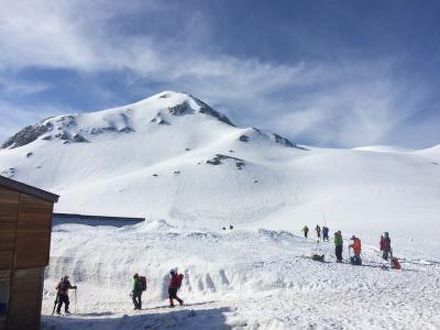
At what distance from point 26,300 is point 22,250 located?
2.00 meters

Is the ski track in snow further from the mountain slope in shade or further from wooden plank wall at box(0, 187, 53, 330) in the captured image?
the mountain slope in shade

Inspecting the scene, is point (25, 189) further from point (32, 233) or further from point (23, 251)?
point (23, 251)

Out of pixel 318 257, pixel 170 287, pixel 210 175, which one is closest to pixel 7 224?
pixel 170 287

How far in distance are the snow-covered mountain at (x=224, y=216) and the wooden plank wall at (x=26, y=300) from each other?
1.29m

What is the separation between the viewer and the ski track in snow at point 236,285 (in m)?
17.8

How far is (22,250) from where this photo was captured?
18.8 m

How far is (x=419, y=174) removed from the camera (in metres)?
114

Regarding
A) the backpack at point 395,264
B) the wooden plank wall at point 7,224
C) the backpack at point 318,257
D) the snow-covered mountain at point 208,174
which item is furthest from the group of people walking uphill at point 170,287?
the snow-covered mountain at point 208,174

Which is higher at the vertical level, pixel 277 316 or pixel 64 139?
pixel 64 139

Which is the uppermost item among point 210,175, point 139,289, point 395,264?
point 210,175

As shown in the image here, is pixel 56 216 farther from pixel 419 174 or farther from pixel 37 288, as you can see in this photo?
pixel 419 174

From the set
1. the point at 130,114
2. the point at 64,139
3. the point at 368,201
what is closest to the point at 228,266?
the point at 368,201

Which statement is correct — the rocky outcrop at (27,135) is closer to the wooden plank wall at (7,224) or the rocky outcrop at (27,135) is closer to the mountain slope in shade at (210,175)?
the mountain slope in shade at (210,175)

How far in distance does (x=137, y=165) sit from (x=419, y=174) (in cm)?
6809
